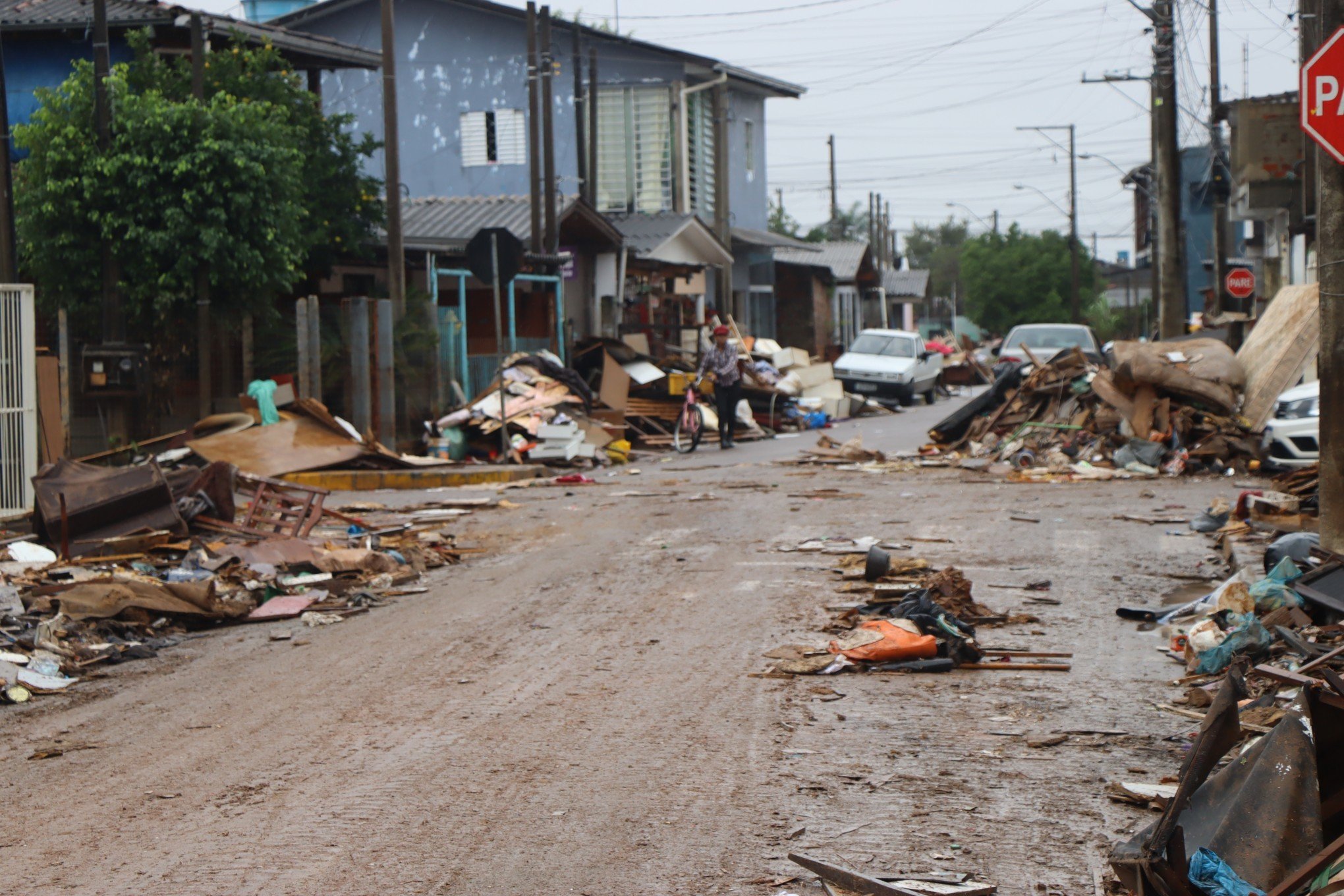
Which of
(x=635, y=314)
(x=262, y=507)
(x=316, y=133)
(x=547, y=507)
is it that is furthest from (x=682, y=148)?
(x=262, y=507)

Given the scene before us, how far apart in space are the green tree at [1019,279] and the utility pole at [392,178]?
194 ft

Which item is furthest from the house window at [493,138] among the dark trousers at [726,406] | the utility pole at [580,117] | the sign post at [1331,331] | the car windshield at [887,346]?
the sign post at [1331,331]

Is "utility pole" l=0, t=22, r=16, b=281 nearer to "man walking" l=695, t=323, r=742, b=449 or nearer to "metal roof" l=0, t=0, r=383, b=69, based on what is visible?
"metal roof" l=0, t=0, r=383, b=69

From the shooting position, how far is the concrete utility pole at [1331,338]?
865 cm

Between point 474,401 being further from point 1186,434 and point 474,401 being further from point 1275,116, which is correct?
point 1275,116

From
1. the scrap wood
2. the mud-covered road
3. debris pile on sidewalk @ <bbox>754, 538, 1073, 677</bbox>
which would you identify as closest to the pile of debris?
the mud-covered road

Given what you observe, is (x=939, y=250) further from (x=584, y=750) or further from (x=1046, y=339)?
(x=584, y=750)

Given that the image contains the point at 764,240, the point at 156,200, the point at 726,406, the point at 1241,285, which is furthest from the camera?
the point at 764,240

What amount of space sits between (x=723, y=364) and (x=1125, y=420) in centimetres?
693

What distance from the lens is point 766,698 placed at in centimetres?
671

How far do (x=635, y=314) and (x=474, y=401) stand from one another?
15.0 metres

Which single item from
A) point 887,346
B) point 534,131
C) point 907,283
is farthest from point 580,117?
point 907,283

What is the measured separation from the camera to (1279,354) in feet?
62.2

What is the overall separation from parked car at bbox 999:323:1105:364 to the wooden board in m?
11.0
